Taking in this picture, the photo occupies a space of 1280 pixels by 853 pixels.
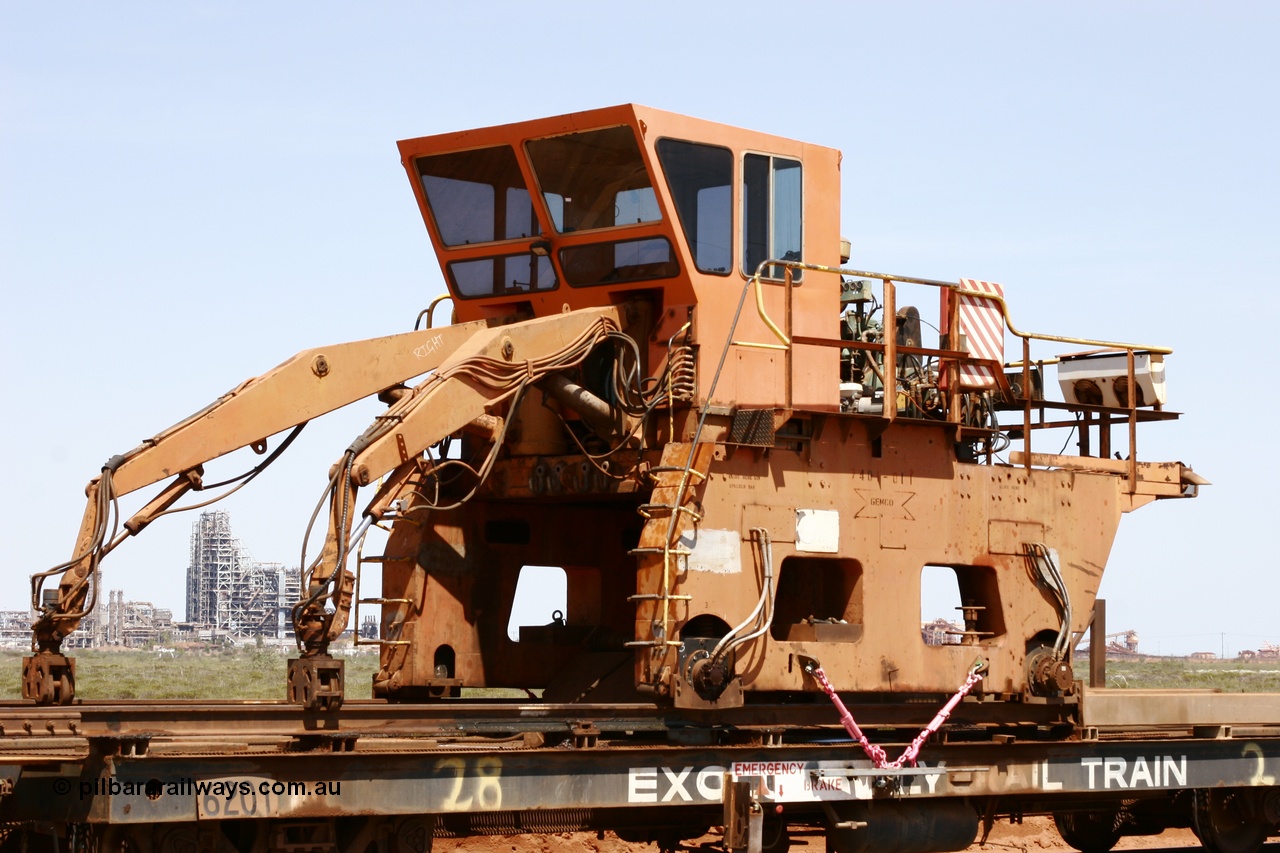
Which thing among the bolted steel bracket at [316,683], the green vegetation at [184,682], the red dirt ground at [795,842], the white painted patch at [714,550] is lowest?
the red dirt ground at [795,842]

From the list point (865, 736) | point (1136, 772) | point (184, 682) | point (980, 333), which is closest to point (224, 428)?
point (865, 736)

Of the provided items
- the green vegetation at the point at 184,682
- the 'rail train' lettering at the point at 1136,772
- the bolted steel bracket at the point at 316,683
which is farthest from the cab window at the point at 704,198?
the green vegetation at the point at 184,682

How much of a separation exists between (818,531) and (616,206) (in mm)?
2827

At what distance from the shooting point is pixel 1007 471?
13.9m

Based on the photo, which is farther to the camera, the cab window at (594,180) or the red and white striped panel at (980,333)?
→ the red and white striped panel at (980,333)

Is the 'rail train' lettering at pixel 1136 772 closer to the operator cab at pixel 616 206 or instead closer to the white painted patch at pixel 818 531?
the white painted patch at pixel 818 531

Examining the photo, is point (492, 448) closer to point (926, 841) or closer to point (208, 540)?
point (926, 841)

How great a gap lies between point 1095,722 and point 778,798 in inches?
122

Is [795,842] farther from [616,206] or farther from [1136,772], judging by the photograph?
[616,206]

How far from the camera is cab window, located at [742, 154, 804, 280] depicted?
13.0 meters

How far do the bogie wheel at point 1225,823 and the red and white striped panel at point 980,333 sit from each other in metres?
3.82

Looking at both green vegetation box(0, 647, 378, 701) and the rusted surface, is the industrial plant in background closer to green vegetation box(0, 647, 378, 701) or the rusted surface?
green vegetation box(0, 647, 378, 701)

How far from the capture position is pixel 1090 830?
1562 centimetres

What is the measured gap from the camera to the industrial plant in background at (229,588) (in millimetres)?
123250
